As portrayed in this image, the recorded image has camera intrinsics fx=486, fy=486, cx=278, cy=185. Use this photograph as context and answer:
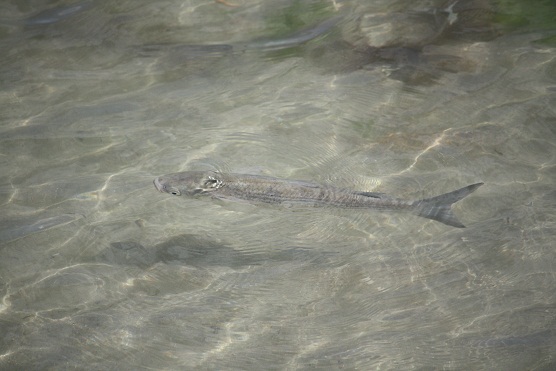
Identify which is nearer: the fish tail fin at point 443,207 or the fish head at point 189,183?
the fish tail fin at point 443,207

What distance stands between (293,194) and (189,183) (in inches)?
45.6

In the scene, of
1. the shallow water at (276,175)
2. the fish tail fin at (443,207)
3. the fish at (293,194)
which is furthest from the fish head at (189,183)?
the fish tail fin at (443,207)

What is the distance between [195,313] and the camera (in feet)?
15.6

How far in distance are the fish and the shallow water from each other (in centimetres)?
35

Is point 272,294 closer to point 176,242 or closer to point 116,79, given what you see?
point 176,242

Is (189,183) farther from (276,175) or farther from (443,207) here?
(443,207)

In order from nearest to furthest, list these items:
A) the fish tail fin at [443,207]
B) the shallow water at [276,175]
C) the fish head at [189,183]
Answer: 1. the shallow water at [276,175]
2. the fish tail fin at [443,207]
3. the fish head at [189,183]

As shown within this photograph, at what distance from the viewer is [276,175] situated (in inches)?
238

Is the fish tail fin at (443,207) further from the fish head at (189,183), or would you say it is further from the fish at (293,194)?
the fish head at (189,183)

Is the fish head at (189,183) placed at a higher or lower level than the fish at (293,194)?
higher

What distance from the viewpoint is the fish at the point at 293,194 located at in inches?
195


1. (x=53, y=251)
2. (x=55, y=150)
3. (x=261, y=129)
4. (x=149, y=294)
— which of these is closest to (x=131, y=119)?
(x=55, y=150)

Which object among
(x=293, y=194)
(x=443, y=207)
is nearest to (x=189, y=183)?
(x=293, y=194)

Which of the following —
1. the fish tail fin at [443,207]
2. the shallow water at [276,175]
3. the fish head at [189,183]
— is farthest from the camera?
the fish head at [189,183]
